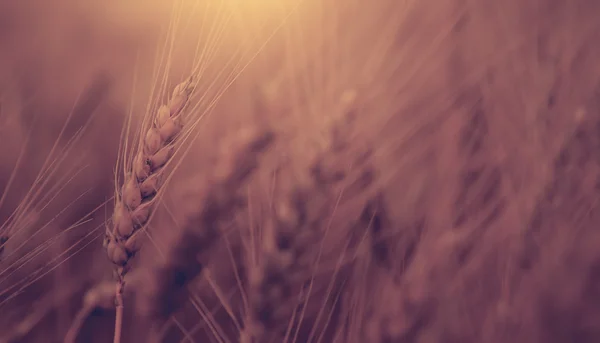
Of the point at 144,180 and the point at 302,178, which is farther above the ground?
the point at 144,180

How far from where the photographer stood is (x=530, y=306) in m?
0.68

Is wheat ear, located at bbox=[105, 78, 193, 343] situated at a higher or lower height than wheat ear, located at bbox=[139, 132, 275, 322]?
higher

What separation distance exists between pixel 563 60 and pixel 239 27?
0.65 metres

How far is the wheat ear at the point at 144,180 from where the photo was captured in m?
0.49

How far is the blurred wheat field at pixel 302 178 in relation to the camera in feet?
1.86

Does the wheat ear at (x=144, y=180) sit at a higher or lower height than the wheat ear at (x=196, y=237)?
higher

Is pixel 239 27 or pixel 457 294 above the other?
pixel 239 27

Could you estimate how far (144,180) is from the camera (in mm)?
509

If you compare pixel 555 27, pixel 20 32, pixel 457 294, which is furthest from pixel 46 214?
pixel 555 27

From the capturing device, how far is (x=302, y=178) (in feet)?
1.82

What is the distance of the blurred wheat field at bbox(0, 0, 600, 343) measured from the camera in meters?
0.57

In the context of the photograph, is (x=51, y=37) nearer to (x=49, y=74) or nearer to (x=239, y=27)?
(x=49, y=74)

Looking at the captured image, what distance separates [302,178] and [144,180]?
0.17 meters

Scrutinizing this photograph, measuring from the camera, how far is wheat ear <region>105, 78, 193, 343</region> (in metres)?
0.49
